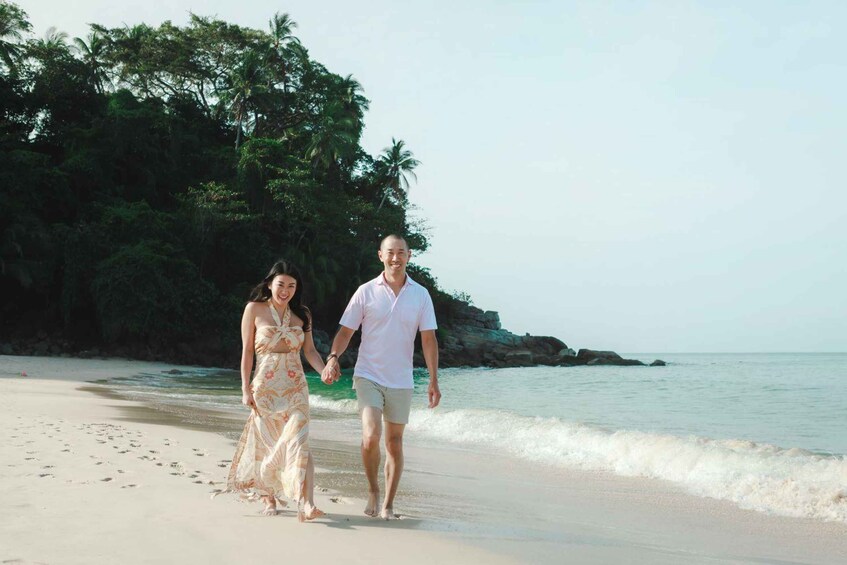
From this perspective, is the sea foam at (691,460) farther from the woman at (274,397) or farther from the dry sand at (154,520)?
the woman at (274,397)

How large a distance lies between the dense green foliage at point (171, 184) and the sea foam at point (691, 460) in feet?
73.7

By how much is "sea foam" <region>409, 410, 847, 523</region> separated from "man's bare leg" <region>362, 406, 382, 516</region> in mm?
3272

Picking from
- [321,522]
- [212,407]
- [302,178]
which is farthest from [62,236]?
[321,522]

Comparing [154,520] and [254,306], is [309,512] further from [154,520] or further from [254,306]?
[254,306]

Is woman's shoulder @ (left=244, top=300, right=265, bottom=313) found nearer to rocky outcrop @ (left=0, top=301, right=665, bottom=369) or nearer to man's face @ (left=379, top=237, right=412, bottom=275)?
man's face @ (left=379, top=237, right=412, bottom=275)

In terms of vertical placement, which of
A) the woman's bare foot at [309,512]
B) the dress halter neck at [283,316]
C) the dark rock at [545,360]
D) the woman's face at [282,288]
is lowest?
the woman's bare foot at [309,512]

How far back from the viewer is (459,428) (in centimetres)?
1120

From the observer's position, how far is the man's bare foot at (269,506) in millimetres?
4437

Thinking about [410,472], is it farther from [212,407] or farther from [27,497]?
[212,407]

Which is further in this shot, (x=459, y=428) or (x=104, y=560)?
(x=459, y=428)

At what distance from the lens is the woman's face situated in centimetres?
473

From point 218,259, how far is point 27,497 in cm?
3120

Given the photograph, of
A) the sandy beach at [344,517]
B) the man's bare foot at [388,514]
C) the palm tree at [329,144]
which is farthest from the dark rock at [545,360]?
the man's bare foot at [388,514]

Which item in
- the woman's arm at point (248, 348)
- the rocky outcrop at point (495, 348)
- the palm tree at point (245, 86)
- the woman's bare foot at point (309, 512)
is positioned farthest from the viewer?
the rocky outcrop at point (495, 348)
